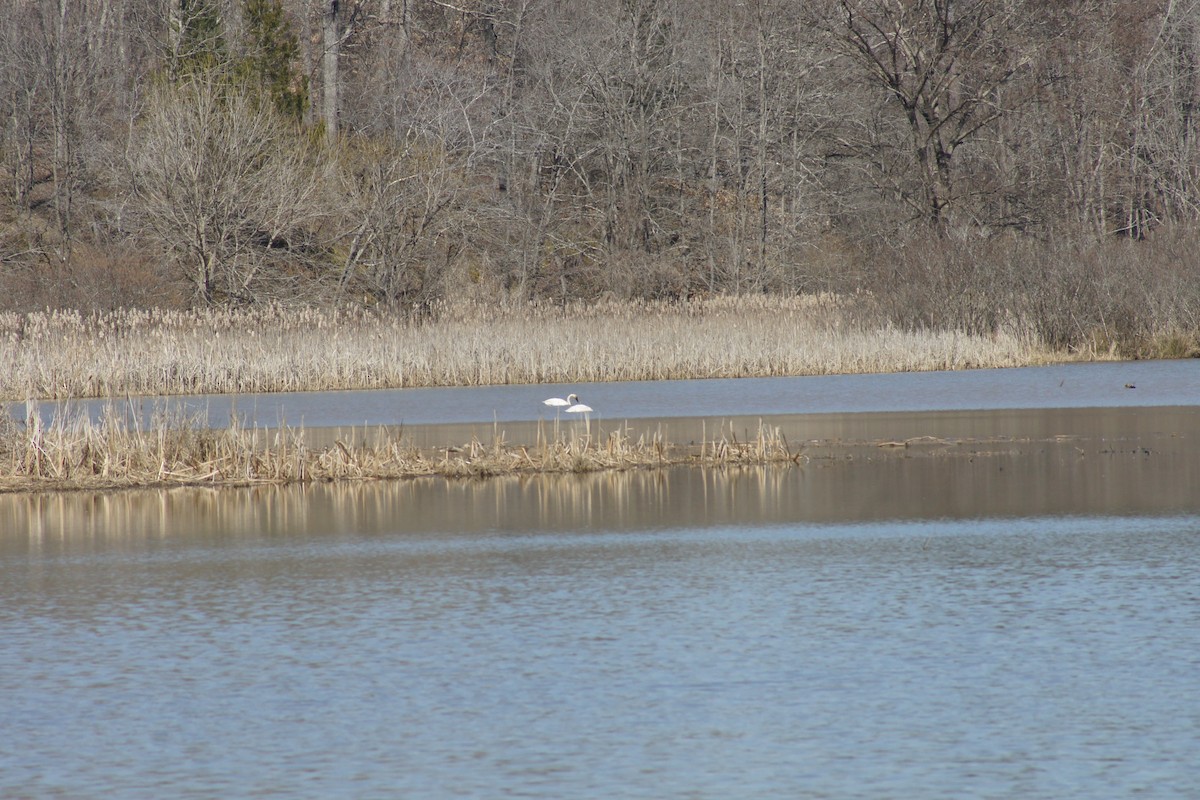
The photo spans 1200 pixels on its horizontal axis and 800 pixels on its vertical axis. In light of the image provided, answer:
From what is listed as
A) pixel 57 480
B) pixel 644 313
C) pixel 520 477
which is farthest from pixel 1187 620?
pixel 644 313

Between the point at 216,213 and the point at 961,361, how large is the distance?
1707 cm

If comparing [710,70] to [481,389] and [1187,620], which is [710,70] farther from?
[1187,620]

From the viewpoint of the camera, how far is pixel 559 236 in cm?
4112

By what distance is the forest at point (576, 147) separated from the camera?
33.8 m

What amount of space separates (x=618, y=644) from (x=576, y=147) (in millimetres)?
35249

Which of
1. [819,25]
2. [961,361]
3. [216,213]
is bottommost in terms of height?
[961,361]

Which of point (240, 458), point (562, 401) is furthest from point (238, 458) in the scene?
point (562, 401)

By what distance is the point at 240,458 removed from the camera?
1391cm

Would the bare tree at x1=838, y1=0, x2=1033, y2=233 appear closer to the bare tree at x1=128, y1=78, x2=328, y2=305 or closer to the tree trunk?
the bare tree at x1=128, y1=78, x2=328, y2=305

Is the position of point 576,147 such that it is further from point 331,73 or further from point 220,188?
point 220,188

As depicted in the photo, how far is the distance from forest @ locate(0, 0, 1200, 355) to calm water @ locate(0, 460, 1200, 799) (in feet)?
72.5

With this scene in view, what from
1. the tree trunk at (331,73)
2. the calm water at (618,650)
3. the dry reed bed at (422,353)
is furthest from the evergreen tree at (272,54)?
the calm water at (618,650)

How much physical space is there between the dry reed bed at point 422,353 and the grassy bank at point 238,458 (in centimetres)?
665

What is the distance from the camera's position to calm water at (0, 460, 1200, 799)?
204 inches
